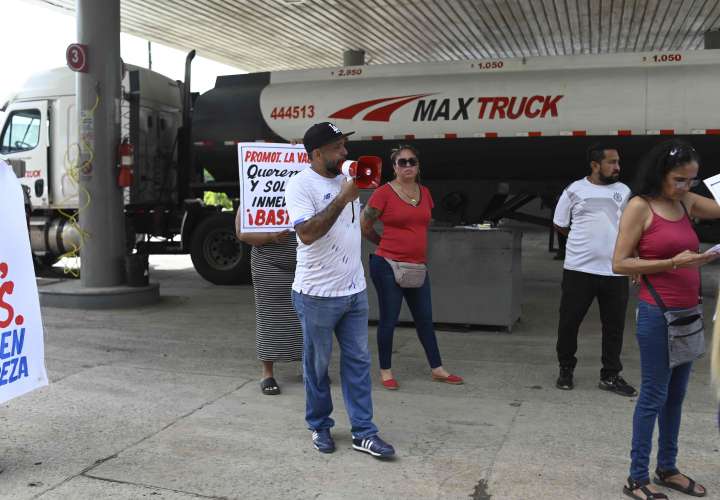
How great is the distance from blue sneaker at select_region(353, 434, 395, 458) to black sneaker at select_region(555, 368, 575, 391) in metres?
1.89

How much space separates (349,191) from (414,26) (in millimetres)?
13841

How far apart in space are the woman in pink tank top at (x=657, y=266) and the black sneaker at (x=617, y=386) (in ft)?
5.45

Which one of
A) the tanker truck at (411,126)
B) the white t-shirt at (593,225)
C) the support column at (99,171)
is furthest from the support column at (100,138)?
the white t-shirt at (593,225)

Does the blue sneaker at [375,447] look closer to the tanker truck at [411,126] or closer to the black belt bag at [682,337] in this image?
the black belt bag at [682,337]

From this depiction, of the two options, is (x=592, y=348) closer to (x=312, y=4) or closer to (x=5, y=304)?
(x=5, y=304)

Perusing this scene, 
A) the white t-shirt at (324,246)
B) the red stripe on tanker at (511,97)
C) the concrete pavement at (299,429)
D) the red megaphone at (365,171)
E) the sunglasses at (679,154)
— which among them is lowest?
the concrete pavement at (299,429)

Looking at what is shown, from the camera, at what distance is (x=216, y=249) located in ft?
37.3

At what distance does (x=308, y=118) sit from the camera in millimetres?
10047

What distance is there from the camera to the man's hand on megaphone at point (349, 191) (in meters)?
3.45

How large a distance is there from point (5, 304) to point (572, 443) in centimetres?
323

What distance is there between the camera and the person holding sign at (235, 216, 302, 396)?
17.2 feet

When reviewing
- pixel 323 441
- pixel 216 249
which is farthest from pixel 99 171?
pixel 323 441

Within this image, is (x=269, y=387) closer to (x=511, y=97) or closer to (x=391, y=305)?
(x=391, y=305)

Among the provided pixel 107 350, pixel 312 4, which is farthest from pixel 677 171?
pixel 312 4
